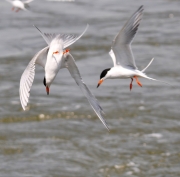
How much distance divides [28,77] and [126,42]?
4.29 feet

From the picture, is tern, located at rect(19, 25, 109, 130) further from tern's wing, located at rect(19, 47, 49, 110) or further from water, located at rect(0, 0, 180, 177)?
water, located at rect(0, 0, 180, 177)

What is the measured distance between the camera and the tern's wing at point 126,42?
7.07 m

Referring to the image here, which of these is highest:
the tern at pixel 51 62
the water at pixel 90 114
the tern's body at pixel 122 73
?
the tern at pixel 51 62

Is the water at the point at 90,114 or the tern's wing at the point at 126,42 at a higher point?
the tern's wing at the point at 126,42

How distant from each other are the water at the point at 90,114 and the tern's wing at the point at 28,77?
6.21 metres

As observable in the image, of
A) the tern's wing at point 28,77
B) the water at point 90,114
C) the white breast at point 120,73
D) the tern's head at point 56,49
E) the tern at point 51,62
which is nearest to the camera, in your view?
the tern's wing at point 28,77

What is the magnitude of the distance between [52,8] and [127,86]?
6300mm

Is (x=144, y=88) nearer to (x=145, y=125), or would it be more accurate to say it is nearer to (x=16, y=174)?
(x=145, y=125)

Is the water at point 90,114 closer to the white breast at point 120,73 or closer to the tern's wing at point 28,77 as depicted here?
the white breast at point 120,73

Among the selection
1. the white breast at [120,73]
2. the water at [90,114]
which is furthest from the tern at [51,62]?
the water at [90,114]

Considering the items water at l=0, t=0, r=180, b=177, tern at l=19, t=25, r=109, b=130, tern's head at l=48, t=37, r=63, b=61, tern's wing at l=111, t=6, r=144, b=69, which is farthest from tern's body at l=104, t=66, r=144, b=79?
water at l=0, t=0, r=180, b=177

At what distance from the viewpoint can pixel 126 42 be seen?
24.0ft

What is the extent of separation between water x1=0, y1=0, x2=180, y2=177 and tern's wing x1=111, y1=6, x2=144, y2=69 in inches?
221

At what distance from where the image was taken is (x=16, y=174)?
42.3ft
